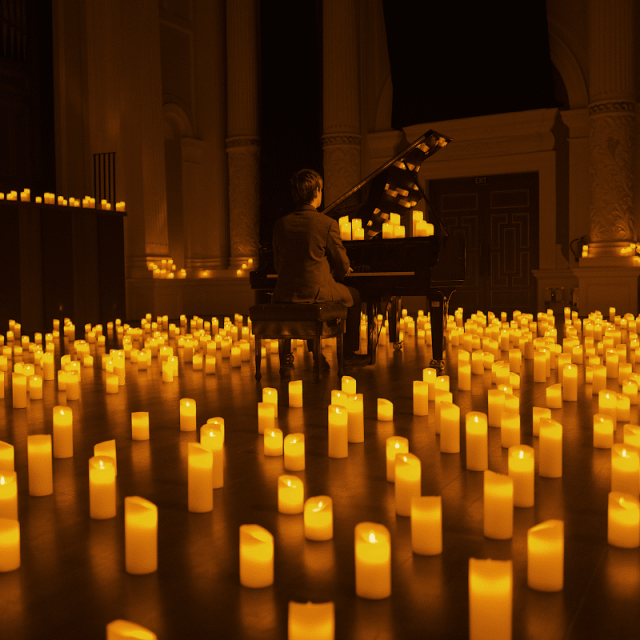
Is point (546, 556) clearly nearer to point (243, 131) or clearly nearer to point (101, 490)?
point (101, 490)

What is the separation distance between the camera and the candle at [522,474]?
2.18 m

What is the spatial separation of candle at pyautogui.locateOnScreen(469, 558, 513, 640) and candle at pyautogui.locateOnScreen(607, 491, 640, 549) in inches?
25.9

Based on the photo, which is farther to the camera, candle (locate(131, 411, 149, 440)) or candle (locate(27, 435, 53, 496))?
candle (locate(131, 411, 149, 440))

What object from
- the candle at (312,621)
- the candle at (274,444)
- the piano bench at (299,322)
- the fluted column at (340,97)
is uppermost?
the fluted column at (340,97)

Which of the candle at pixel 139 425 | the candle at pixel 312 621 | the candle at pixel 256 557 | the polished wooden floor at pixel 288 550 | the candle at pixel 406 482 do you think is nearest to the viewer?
the candle at pixel 312 621

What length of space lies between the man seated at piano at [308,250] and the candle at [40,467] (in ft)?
8.65

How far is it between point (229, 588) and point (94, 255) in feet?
29.2

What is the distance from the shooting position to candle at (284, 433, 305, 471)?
2.62m

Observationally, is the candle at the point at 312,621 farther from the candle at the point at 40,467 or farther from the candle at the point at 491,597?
the candle at the point at 40,467

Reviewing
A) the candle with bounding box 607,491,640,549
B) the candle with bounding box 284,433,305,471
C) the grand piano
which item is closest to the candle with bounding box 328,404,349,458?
the candle with bounding box 284,433,305,471

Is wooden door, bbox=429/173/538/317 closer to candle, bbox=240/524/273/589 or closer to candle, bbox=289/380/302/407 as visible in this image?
candle, bbox=289/380/302/407

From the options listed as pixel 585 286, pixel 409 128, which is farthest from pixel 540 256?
pixel 409 128

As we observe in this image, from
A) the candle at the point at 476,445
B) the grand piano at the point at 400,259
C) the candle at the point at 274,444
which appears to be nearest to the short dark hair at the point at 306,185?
the grand piano at the point at 400,259

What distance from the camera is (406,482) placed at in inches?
83.3
